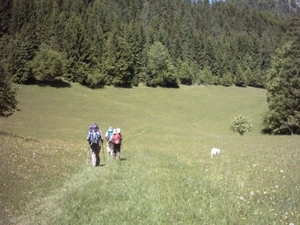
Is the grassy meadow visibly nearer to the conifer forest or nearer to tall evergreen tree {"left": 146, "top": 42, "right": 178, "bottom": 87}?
the conifer forest

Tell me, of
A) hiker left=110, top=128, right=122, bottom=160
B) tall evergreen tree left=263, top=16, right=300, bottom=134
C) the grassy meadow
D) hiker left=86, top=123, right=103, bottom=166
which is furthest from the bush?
hiker left=86, top=123, right=103, bottom=166

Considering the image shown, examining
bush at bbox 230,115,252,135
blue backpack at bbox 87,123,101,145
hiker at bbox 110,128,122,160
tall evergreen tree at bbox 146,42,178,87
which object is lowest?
bush at bbox 230,115,252,135

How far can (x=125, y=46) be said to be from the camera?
9869 cm

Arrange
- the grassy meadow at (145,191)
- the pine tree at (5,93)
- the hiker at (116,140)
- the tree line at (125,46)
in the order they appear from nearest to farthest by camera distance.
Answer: the grassy meadow at (145,191)
the hiker at (116,140)
the pine tree at (5,93)
the tree line at (125,46)

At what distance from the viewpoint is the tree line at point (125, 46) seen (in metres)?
80.4

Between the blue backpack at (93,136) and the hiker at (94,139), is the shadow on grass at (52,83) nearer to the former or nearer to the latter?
the hiker at (94,139)

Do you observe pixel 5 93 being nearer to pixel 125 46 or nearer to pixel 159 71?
pixel 125 46

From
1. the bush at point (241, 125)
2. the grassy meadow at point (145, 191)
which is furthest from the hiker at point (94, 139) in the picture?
the bush at point (241, 125)

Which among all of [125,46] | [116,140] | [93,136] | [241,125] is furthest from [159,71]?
[93,136]

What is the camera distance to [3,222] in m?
8.16

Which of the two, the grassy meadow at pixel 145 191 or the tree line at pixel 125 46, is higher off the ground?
the tree line at pixel 125 46

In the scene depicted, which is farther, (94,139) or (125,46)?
(125,46)

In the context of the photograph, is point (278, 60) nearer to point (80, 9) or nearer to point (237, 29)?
point (80, 9)

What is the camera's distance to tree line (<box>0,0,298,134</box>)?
80.4m
